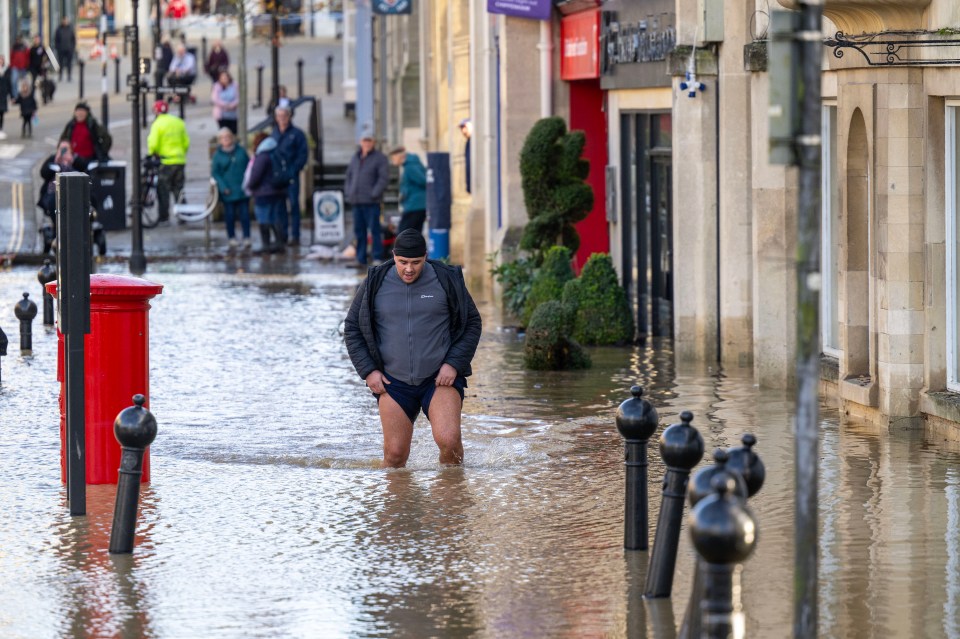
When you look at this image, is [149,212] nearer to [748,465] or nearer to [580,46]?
[580,46]

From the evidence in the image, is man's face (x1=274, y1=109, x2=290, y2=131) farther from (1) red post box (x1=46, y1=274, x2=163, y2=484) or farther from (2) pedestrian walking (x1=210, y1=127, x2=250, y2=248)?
(1) red post box (x1=46, y1=274, x2=163, y2=484)

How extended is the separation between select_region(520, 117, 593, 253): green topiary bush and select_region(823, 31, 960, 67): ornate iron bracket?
23.3 ft

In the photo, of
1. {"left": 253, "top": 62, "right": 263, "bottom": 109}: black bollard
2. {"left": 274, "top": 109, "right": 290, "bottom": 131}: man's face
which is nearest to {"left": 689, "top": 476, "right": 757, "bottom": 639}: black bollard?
{"left": 274, "top": 109, "right": 290, "bottom": 131}: man's face

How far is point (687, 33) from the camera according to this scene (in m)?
16.4

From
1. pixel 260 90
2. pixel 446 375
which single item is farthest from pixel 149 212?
pixel 446 375

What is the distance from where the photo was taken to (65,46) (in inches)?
2183

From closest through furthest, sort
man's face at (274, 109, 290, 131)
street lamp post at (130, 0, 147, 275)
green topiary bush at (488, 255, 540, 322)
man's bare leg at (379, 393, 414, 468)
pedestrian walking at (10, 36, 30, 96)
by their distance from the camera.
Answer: man's bare leg at (379, 393, 414, 468)
green topiary bush at (488, 255, 540, 322)
street lamp post at (130, 0, 147, 275)
man's face at (274, 109, 290, 131)
pedestrian walking at (10, 36, 30, 96)

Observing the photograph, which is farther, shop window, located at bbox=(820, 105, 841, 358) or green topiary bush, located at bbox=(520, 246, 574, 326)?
green topiary bush, located at bbox=(520, 246, 574, 326)

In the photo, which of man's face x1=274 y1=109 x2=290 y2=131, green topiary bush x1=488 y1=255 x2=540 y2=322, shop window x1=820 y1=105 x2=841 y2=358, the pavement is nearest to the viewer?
shop window x1=820 y1=105 x2=841 y2=358

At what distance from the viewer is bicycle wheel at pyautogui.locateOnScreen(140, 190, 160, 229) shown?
32094mm

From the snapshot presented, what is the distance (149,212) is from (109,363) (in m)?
23.2

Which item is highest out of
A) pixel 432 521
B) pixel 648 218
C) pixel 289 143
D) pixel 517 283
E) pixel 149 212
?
pixel 289 143

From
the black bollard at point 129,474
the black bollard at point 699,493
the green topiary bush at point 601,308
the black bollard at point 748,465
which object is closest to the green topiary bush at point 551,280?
the green topiary bush at point 601,308

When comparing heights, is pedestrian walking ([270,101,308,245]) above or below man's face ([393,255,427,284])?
above
